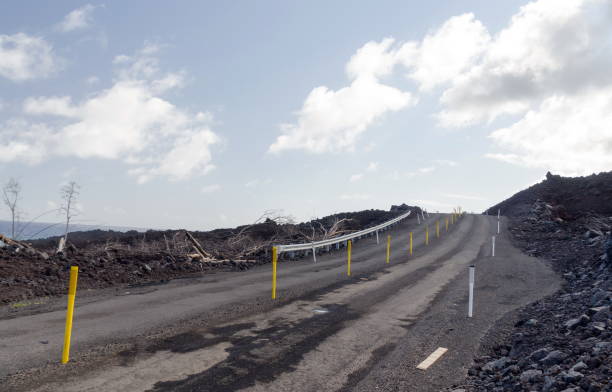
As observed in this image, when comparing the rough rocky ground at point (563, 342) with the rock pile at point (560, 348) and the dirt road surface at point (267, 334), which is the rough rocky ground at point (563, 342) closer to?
the rock pile at point (560, 348)

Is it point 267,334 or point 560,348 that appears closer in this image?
point 560,348

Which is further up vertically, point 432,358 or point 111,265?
point 111,265

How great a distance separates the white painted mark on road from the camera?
611cm

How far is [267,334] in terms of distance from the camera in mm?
7418

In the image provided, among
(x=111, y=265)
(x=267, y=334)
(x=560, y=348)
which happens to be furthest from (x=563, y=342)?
(x=111, y=265)

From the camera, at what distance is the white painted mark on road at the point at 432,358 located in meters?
6.11

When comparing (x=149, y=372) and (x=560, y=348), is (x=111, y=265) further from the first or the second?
(x=560, y=348)

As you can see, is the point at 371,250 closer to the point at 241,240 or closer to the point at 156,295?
the point at 241,240

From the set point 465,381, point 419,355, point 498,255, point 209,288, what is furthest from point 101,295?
point 498,255

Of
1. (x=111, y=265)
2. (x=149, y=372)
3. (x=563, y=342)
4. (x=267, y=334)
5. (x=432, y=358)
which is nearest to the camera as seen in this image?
(x=149, y=372)

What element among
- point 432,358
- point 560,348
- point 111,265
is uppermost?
point 111,265

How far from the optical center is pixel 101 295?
10906mm

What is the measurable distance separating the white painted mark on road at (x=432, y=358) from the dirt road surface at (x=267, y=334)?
119 millimetres

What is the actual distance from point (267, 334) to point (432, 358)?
2.97 m
